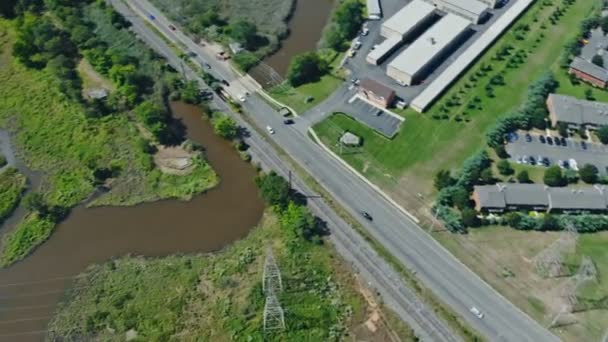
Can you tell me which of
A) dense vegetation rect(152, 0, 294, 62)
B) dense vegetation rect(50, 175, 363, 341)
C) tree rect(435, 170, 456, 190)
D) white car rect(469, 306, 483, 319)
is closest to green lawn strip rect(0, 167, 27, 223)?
dense vegetation rect(50, 175, 363, 341)

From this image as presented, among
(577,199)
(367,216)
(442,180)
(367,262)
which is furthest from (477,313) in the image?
(577,199)

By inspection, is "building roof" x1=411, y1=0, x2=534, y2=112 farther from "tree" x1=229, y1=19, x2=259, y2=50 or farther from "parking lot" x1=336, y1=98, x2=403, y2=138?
"tree" x1=229, y1=19, x2=259, y2=50

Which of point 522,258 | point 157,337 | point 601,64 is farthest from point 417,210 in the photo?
point 601,64

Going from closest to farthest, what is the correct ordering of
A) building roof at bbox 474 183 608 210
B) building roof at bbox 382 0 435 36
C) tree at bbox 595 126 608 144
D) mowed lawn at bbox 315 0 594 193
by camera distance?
1. building roof at bbox 474 183 608 210
2. mowed lawn at bbox 315 0 594 193
3. tree at bbox 595 126 608 144
4. building roof at bbox 382 0 435 36

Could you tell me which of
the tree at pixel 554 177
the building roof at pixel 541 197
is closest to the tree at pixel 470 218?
the building roof at pixel 541 197

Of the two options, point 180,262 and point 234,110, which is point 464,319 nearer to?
point 180,262

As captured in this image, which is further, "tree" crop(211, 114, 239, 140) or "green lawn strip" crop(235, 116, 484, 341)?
"tree" crop(211, 114, 239, 140)
